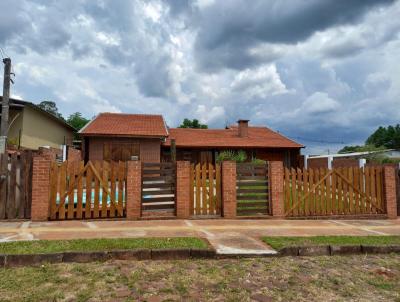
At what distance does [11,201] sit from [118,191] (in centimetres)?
266

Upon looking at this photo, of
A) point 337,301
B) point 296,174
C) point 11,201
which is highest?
point 296,174

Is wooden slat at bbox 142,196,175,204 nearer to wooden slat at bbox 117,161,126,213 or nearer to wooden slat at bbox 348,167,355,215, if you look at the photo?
wooden slat at bbox 117,161,126,213

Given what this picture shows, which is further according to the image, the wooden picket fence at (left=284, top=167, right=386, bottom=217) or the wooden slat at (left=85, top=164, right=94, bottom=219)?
the wooden picket fence at (left=284, top=167, right=386, bottom=217)

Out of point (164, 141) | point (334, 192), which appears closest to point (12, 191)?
point (334, 192)

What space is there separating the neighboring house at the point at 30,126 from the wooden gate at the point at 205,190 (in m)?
12.2

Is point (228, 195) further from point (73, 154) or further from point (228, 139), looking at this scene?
point (228, 139)

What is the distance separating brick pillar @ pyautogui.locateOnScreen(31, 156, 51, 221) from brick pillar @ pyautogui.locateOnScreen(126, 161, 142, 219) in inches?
78.8

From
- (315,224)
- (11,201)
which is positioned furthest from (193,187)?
(11,201)

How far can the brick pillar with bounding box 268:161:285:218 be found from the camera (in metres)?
8.96

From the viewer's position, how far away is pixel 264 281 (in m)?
4.30

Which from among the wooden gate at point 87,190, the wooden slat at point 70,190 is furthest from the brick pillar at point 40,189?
the wooden slat at point 70,190

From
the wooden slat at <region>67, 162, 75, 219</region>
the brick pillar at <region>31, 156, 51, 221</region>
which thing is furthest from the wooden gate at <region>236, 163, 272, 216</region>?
the brick pillar at <region>31, 156, 51, 221</region>

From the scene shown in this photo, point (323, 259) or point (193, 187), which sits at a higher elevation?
point (193, 187)

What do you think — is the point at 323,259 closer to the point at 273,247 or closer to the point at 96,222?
the point at 273,247
